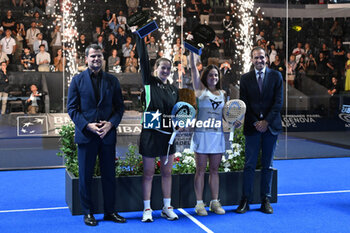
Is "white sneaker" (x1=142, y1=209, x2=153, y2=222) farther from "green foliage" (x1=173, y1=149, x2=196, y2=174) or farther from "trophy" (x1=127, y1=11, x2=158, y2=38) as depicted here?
"trophy" (x1=127, y1=11, x2=158, y2=38)

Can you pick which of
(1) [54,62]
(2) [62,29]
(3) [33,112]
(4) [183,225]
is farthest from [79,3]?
(4) [183,225]

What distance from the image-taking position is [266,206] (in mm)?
5469

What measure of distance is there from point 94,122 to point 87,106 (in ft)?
0.57

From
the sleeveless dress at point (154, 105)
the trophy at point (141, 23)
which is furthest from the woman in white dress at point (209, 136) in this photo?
the trophy at point (141, 23)

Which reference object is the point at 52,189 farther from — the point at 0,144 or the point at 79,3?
the point at 79,3

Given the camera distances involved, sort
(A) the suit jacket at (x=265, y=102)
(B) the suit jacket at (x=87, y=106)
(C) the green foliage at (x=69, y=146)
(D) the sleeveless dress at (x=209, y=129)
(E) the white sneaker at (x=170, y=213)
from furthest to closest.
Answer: (C) the green foliage at (x=69, y=146) < (A) the suit jacket at (x=265, y=102) < (D) the sleeveless dress at (x=209, y=129) < (E) the white sneaker at (x=170, y=213) < (B) the suit jacket at (x=87, y=106)

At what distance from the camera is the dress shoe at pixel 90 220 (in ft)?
16.2

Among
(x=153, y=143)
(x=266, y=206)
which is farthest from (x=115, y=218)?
(x=266, y=206)

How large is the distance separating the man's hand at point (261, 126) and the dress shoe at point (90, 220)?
1.95 metres

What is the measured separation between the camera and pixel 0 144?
8555mm

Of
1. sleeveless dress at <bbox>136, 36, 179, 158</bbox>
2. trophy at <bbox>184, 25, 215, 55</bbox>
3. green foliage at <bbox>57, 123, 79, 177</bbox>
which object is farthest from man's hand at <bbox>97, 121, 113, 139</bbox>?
trophy at <bbox>184, 25, 215, 55</bbox>

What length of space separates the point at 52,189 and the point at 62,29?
306 centimetres

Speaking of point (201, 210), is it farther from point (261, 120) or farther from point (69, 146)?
point (69, 146)

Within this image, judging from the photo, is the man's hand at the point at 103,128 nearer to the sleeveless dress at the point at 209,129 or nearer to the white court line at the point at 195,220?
the sleeveless dress at the point at 209,129
